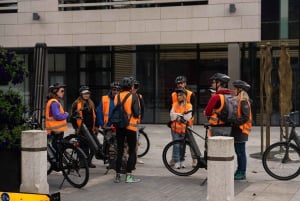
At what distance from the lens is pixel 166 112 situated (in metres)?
24.1

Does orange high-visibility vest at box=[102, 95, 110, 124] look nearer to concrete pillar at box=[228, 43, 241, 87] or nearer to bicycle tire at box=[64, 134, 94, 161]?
bicycle tire at box=[64, 134, 94, 161]

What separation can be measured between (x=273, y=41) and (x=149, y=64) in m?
5.52

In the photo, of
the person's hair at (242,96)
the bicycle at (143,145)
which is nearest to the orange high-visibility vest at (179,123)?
the person's hair at (242,96)

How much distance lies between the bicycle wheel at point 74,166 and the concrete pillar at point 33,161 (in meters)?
0.93

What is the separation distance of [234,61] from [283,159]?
42.1 feet

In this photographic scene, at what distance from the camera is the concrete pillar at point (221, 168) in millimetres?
6691

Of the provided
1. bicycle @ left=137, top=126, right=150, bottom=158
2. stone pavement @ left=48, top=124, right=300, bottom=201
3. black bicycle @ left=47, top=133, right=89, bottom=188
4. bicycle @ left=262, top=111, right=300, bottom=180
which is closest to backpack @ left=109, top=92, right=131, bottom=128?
black bicycle @ left=47, top=133, right=89, bottom=188

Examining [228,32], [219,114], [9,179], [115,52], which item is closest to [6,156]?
[9,179]

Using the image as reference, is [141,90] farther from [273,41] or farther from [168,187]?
[168,187]

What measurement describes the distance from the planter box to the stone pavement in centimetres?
75

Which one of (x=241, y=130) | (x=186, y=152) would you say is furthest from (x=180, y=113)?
(x=241, y=130)

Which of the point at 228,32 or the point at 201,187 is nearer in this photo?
the point at 201,187

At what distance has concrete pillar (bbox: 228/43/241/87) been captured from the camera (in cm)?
2248

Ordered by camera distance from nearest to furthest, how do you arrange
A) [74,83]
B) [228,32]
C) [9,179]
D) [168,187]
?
[9,179], [168,187], [228,32], [74,83]
